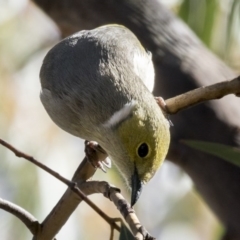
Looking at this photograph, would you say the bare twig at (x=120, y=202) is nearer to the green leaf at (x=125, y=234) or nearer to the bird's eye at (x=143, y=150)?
the green leaf at (x=125, y=234)

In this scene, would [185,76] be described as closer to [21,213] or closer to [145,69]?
[145,69]

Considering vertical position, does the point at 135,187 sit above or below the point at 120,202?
below

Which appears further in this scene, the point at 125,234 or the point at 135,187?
the point at 135,187

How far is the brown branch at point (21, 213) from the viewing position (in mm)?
1529

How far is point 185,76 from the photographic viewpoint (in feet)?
8.43

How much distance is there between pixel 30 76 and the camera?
3639mm

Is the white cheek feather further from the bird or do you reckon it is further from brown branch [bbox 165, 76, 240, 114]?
brown branch [bbox 165, 76, 240, 114]

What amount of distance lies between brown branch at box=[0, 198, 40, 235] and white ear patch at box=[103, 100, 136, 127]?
0.45 metres

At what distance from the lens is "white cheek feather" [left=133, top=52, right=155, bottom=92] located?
7.47ft

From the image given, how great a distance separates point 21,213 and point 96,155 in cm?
59

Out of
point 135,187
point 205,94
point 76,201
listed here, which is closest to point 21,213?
point 76,201

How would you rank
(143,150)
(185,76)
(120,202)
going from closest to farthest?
1. (120,202)
2. (143,150)
3. (185,76)

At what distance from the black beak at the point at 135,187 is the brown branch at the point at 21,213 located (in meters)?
0.31

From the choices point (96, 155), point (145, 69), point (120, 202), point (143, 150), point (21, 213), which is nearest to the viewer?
point (120, 202)
